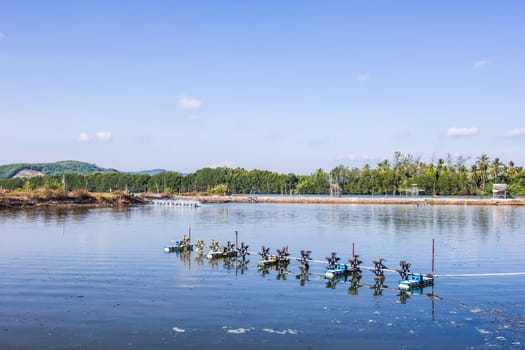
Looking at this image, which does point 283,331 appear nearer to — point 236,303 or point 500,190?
point 236,303

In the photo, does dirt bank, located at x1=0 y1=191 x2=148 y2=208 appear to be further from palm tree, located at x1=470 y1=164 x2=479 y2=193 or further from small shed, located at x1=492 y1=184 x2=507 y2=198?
palm tree, located at x1=470 y1=164 x2=479 y2=193

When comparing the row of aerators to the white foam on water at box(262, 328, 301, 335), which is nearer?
the white foam on water at box(262, 328, 301, 335)

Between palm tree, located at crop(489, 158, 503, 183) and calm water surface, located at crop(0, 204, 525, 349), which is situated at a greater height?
palm tree, located at crop(489, 158, 503, 183)

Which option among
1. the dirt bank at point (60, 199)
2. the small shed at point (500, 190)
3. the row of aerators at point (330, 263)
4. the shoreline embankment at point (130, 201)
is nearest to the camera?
the row of aerators at point (330, 263)

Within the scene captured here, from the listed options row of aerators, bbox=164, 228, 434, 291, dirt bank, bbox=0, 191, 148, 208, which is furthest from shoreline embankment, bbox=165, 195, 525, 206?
row of aerators, bbox=164, 228, 434, 291

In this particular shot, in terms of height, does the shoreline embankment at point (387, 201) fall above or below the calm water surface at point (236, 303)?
above

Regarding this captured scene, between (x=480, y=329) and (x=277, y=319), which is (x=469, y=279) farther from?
(x=277, y=319)

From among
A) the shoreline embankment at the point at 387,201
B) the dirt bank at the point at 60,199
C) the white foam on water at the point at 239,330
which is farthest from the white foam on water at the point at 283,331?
the shoreline embankment at the point at 387,201

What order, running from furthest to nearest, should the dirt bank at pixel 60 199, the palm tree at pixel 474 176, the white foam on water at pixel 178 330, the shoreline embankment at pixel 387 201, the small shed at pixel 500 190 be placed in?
the palm tree at pixel 474 176 < the small shed at pixel 500 190 < the shoreline embankment at pixel 387 201 < the dirt bank at pixel 60 199 < the white foam on water at pixel 178 330

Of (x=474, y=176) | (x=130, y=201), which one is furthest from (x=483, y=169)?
(x=130, y=201)

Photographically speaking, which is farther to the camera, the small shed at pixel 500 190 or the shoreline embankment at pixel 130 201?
the small shed at pixel 500 190

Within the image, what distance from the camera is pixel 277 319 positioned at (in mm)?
23781

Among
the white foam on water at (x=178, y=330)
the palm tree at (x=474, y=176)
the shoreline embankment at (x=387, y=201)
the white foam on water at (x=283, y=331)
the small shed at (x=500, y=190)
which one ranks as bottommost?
the white foam on water at (x=283, y=331)

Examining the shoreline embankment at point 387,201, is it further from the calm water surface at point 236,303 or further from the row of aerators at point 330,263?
the row of aerators at point 330,263
